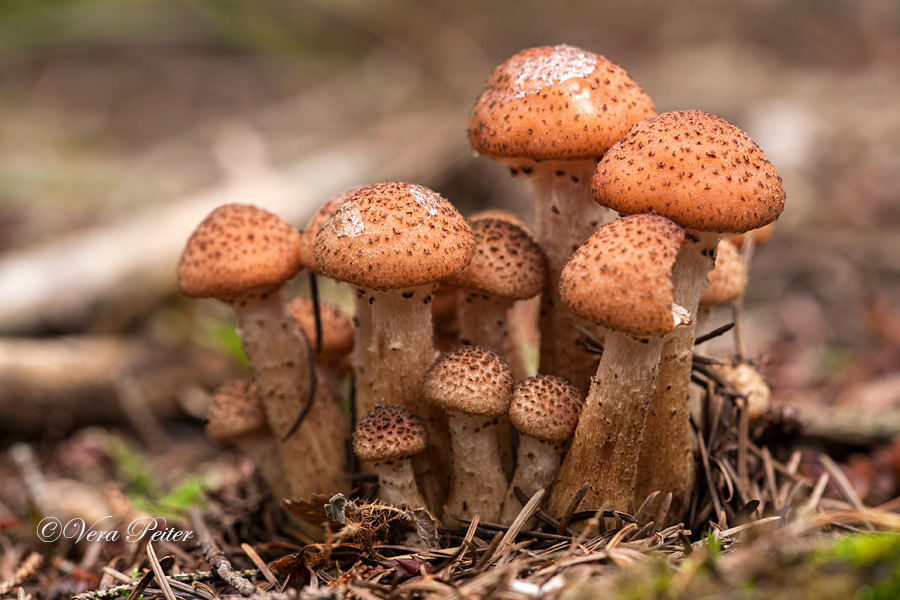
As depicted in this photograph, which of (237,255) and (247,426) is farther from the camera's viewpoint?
(247,426)

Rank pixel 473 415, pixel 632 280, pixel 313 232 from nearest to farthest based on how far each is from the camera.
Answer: pixel 632 280 < pixel 473 415 < pixel 313 232

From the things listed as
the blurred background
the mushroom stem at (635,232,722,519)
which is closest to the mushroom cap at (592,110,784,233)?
the mushroom stem at (635,232,722,519)

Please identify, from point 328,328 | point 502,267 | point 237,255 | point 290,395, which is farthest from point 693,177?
point 290,395

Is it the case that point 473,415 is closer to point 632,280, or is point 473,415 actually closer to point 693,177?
point 632,280

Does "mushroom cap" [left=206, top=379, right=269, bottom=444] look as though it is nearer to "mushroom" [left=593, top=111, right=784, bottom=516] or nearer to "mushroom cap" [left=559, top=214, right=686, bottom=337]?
"mushroom cap" [left=559, top=214, right=686, bottom=337]

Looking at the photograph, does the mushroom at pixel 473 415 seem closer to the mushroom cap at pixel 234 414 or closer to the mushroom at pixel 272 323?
the mushroom at pixel 272 323

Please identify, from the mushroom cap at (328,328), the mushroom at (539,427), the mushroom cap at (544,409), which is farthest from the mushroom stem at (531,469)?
the mushroom cap at (328,328)
